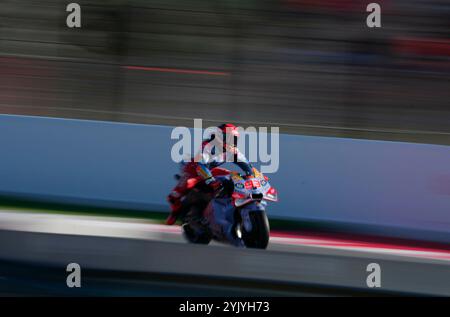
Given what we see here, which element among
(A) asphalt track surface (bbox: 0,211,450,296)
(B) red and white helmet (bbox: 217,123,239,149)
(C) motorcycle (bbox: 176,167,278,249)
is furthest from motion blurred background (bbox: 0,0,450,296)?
(A) asphalt track surface (bbox: 0,211,450,296)

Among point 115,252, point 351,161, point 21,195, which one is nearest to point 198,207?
point 115,252

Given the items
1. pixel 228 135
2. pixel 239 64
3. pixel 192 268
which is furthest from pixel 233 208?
pixel 239 64

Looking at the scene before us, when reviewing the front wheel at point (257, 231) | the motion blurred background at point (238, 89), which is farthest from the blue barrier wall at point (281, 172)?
the front wheel at point (257, 231)

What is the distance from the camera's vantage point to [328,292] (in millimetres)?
4500

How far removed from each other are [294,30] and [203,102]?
147 cm

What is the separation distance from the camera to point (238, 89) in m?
9.82

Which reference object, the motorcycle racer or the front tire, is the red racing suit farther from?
the front tire

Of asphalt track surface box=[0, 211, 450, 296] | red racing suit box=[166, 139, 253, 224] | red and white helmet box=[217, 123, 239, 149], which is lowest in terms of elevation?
asphalt track surface box=[0, 211, 450, 296]

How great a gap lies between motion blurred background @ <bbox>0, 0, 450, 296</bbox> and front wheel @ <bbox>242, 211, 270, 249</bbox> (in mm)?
1585

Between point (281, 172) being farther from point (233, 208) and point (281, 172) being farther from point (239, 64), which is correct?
point (233, 208)

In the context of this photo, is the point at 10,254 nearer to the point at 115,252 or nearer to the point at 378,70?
the point at 115,252

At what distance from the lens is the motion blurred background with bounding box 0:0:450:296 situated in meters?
9.05

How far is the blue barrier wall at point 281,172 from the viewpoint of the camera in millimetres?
9016

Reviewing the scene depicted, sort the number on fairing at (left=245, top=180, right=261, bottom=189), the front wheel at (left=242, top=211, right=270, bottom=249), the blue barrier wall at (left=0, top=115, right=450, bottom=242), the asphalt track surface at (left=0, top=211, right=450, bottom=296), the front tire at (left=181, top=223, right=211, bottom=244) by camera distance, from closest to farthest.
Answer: the asphalt track surface at (left=0, top=211, right=450, bottom=296) < the number on fairing at (left=245, top=180, right=261, bottom=189) < the front wheel at (left=242, top=211, right=270, bottom=249) < the front tire at (left=181, top=223, right=211, bottom=244) < the blue barrier wall at (left=0, top=115, right=450, bottom=242)
